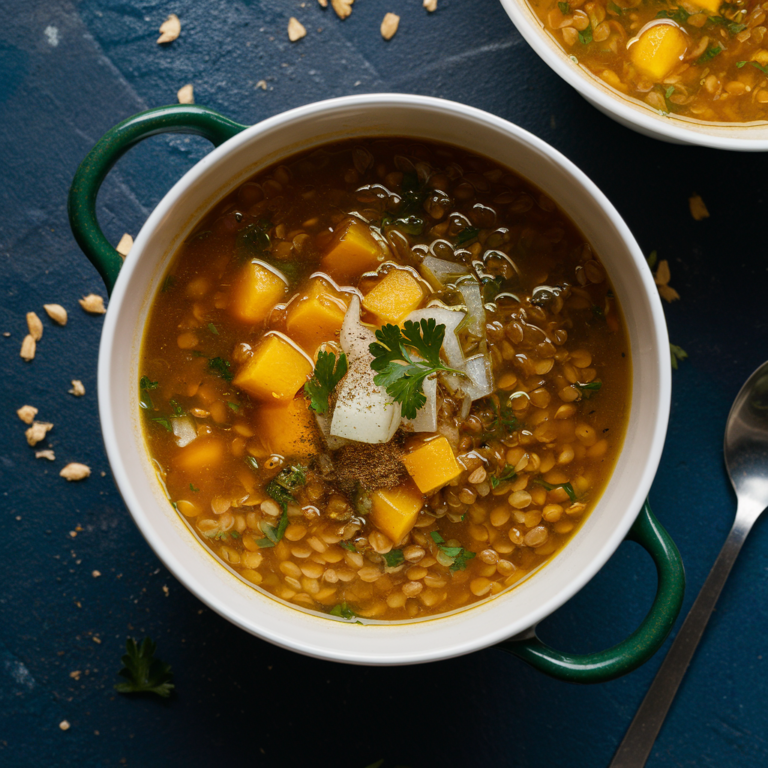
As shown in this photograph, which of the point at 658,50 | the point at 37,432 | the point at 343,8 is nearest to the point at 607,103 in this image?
the point at 658,50

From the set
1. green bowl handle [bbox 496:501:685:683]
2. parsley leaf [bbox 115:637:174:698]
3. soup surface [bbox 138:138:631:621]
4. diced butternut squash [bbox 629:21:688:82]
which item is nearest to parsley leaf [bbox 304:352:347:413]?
soup surface [bbox 138:138:631:621]

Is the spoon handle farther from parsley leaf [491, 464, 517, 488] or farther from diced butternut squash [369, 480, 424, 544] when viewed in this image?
diced butternut squash [369, 480, 424, 544]

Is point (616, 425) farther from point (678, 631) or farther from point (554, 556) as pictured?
point (678, 631)

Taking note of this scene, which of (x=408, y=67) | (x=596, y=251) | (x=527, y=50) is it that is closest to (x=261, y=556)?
(x=596, y=251)

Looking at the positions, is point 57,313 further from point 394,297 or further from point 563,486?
point 563,486

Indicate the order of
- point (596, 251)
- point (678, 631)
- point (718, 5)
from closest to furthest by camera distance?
point (596, 251) → point (718, 5) → point (678, 631)

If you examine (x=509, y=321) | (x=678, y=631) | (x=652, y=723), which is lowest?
(x=652, y=723)

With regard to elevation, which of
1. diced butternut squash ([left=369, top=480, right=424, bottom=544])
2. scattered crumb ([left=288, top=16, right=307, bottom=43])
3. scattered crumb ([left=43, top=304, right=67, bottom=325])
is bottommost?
diced butternut squash ([left=369, top=480, right=424, bottom=544])
